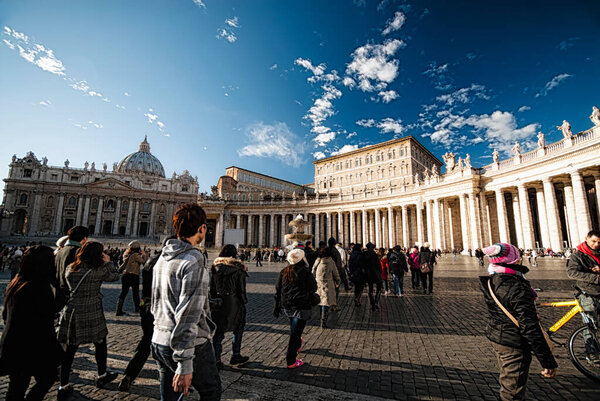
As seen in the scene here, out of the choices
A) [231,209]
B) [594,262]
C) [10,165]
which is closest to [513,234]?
[594,262]

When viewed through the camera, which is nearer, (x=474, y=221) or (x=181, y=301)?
(x=181, y=301)

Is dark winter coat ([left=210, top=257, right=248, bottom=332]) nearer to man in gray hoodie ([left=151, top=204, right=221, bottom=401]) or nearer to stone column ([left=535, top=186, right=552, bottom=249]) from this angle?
man in gray hoodie ([left=151, top=204, right=221, bottom=401])

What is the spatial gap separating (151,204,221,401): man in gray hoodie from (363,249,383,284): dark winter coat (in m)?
6.44

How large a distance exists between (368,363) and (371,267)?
389 centimetres

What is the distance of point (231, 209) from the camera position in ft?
170

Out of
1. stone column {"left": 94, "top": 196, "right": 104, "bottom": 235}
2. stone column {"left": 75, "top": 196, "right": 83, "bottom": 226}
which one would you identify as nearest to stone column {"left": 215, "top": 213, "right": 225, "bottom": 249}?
stone column {"left": 94, "top": 196, "right": 104, "bottom": 235}

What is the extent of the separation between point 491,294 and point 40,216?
77281 millimetres

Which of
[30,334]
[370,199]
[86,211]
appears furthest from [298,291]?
[86,211]

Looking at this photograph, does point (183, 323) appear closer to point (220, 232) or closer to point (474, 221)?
point (474, 221)

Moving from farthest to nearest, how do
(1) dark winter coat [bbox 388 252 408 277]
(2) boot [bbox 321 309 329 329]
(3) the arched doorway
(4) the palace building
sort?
(3) the arched doorway < (4) the palace building < (1) dark winter coat [bbox 388 252 408 277] < (2) boot [bbox 321 309 329 329]

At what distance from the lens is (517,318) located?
2.57 m

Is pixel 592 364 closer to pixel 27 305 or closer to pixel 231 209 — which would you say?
pixel 27 305

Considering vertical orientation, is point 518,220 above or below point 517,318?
above

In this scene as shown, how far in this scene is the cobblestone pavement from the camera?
11.3 feet
